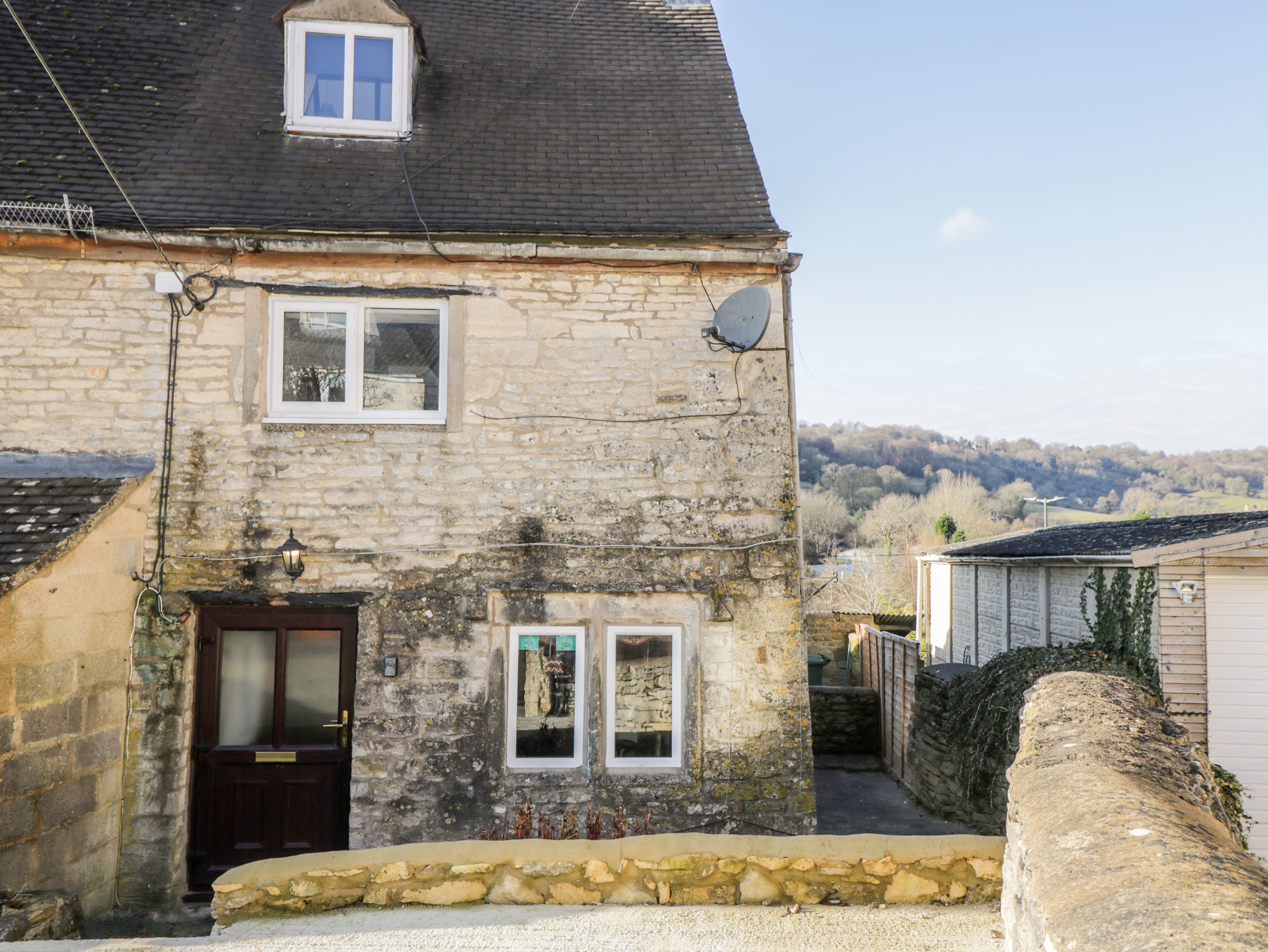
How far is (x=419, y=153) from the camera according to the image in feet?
26.0

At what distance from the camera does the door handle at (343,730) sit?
22.5 feet

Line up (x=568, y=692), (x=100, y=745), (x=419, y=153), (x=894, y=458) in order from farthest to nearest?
(x=894, y=458) → (x=419, y=153) → (x=568, y=692) → (x=100, y=745)

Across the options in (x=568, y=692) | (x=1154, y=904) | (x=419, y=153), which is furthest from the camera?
(x=419, y=153)

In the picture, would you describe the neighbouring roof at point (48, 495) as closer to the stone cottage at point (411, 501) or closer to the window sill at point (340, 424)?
the stone cottage at point (411, 501)

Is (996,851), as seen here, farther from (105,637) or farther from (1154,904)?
(105,637)

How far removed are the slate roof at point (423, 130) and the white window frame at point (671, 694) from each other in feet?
11.5

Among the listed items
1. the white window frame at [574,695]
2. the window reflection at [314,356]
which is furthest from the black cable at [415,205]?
the white window frame at [574,695]

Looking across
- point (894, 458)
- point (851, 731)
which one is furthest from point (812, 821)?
point (894, 458)

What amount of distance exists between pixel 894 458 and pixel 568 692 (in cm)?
6621

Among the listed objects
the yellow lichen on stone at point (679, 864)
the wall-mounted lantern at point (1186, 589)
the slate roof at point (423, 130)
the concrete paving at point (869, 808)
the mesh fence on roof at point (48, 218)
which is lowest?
the concrete paving at point (869, 808)

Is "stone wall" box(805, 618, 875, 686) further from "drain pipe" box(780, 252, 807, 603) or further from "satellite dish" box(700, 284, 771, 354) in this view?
"satellite dish" box(700, 284, 771, 354)

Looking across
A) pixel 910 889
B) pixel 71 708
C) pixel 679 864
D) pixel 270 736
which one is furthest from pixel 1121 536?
pixel 71 708

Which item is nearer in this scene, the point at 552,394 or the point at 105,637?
the point at 105,637

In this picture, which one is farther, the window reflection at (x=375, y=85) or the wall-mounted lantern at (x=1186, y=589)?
the window reflection at (x=375, y=85)
